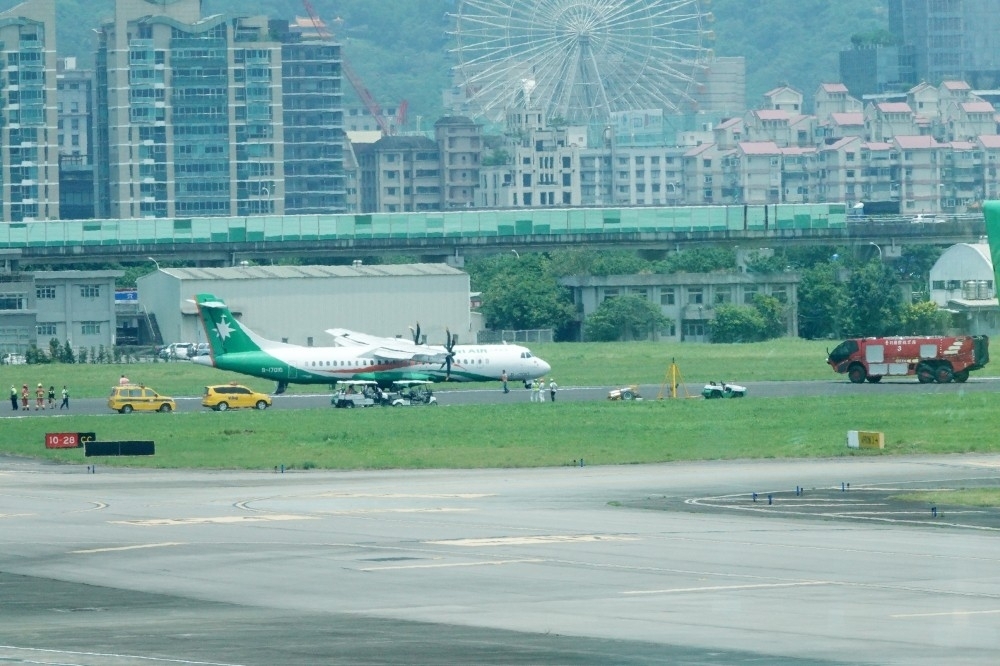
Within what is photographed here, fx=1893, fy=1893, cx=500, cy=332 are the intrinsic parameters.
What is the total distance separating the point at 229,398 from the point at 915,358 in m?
40.7

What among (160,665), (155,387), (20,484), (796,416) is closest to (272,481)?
(20,484)

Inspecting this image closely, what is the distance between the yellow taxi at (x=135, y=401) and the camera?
349 ft

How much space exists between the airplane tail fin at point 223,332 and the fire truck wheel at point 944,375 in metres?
40.1

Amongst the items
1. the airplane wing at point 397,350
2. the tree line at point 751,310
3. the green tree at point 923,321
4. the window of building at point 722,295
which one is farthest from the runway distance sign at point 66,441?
the window of building at point 722,295

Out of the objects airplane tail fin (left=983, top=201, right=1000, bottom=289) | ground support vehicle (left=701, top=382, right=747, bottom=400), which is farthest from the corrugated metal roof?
airplane tail fin (left=983, top=201, right=1000, bottom=289)

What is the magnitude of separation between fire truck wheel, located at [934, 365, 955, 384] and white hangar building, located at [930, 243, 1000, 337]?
167ft

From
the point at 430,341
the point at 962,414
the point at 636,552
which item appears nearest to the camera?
the point at 636,552

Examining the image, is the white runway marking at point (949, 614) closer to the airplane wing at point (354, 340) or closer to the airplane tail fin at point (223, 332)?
the airplane tail fin at point (223, 332)

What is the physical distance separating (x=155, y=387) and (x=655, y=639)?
329 feet

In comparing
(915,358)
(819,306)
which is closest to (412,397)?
(915,358)

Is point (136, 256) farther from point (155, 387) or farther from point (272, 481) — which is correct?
point (272, 481)

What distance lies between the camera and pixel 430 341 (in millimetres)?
168000

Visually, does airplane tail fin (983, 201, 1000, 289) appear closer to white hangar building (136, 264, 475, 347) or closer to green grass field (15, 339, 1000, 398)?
green grass field (15, 339, 1000, 398)

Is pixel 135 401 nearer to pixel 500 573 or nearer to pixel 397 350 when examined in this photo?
pixel 397 350
